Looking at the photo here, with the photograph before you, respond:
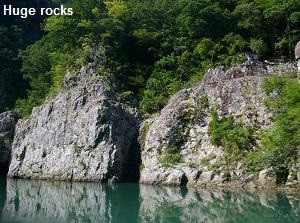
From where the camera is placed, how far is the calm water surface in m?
14.3

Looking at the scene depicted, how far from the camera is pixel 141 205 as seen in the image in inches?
686

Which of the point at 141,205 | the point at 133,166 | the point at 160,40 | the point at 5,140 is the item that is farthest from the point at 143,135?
the point at 5,140

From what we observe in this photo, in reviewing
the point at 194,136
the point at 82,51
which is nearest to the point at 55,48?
the point at 82,51

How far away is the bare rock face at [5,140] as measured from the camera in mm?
33656

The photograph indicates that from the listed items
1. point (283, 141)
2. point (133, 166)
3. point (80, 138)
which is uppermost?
point (80, 138)

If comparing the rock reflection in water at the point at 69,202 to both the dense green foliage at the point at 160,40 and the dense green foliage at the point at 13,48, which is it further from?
the dense green foliage at the point at 13,48

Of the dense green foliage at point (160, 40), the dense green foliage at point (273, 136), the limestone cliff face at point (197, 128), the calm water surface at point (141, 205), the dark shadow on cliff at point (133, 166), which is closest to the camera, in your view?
the calm water surface at point (141, 205)

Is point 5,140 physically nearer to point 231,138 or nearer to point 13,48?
point 13,48

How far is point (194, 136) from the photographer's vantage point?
87.6 feet

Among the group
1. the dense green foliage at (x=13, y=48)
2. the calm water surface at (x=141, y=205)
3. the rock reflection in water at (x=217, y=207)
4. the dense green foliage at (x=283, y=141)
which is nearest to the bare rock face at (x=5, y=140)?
the dense green foliage at (x=13, y=48)

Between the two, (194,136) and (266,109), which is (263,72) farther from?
(194,136)

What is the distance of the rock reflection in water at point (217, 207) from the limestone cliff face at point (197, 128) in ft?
8.51

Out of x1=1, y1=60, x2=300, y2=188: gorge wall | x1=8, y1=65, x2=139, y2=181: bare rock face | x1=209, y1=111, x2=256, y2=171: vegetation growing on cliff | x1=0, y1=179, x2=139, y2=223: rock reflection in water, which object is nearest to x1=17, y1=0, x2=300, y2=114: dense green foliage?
x1=8, y1=65, x2=139, y2=181: bare rock face

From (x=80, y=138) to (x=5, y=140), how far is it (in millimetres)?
8178
